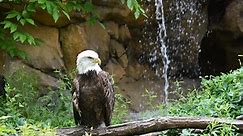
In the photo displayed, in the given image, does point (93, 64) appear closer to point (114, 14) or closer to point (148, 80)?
point (114, 14)

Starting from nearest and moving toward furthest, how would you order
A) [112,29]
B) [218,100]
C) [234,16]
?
[218,100] → [112,29] → [234,16]

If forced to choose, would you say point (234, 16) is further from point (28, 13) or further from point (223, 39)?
point (28, 13)

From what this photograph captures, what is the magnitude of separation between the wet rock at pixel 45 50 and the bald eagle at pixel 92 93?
2195 mm

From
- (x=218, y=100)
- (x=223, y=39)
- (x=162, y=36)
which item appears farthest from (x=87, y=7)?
(x=223, y=39)

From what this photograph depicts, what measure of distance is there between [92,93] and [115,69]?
10.8 feet

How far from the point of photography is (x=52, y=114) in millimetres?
5297

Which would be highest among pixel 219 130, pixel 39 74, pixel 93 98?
pixel 39 74

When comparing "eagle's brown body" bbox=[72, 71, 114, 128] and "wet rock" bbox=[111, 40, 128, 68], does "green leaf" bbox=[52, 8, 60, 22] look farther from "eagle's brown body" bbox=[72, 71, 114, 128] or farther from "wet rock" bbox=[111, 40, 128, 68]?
"wet rock" bbox=[111, 40, 128, 68]

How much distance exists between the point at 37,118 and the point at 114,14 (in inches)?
103

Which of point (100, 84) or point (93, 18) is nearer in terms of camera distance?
point (100, 84)

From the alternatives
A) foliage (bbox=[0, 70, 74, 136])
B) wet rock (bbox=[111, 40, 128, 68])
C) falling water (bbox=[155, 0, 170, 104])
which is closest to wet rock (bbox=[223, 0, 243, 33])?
falling water (bbox=[155, 0, 170, 104])

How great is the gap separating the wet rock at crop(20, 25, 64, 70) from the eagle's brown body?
7.20ft

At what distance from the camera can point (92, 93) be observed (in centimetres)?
421

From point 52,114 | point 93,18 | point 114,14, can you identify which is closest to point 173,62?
point 114,14
